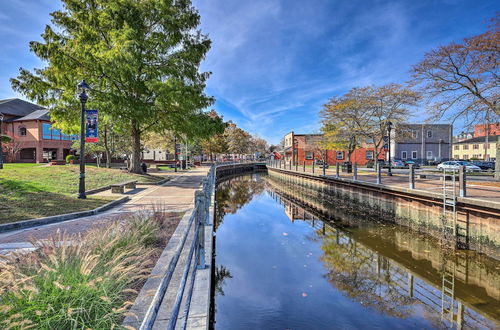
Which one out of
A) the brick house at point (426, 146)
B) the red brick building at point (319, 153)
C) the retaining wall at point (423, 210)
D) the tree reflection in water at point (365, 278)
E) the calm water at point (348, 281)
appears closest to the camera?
the calm water at point (348, 281)

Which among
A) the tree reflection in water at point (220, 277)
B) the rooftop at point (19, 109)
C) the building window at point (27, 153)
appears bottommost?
the tree reflection in water at point (220, 277)

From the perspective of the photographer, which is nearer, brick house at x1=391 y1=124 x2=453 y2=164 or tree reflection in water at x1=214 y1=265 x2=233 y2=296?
tree reflection in water at x1=214 y1=265 x2=233 y2=296

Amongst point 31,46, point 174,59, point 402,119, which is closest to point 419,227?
point 402,119

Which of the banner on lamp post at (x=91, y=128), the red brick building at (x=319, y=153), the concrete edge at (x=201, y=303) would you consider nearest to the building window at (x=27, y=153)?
the banner on lamp post at (x=91, y=128)

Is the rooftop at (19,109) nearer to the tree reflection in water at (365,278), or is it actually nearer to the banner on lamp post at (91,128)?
the banner on lamp post at (91,128)

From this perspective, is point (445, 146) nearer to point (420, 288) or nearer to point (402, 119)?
point (402, 119)

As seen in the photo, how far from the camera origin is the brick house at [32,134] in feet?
118

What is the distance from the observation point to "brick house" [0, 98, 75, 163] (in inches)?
1416

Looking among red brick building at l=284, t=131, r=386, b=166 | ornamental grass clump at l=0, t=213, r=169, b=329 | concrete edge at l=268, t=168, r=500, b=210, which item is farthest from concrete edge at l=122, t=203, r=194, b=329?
red brick building at l=284, t=131, r=386, b=166

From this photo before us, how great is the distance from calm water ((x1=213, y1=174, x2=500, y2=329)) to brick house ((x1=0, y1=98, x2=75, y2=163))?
38626 millimetres

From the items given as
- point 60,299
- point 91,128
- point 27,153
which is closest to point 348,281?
point 60,299

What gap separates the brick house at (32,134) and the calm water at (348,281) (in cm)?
3863

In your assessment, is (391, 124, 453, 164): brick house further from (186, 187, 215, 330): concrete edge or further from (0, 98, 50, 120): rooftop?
(0, 98, 50, 120): rooftop

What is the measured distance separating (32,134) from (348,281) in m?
45.5
